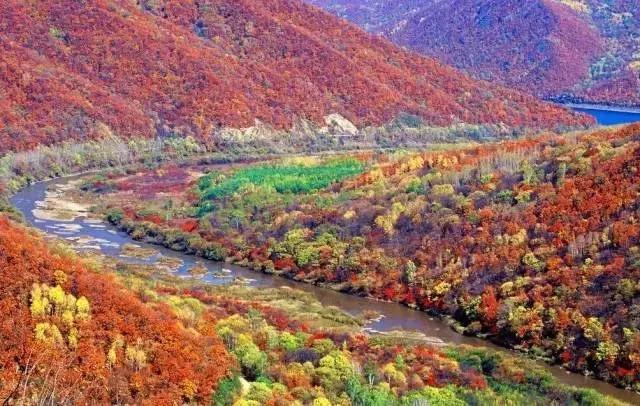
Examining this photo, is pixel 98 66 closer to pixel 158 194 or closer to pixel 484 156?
pixel 158 194

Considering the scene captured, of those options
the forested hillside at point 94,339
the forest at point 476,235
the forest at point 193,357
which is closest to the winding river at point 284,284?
the forest at point 476,235

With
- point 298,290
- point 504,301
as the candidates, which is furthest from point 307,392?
point 298,290

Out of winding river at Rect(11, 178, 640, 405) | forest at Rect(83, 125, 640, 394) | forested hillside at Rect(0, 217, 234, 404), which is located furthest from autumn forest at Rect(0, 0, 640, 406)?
winding river at Rect(11, 178, 640, 405)

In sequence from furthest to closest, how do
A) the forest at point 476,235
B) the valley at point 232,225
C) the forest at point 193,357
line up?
1. the valley at point 232,225
2. the forest at point 476,235
3. the forest at point 193,357

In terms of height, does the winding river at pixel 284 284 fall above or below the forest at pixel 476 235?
below

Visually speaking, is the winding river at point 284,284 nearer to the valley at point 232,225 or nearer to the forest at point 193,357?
the valley at point 232,225

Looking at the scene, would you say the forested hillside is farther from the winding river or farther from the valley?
the valley

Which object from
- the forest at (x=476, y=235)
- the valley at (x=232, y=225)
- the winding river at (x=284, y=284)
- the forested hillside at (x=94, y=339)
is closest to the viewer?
the forested hillside at (x=94, y=339)
